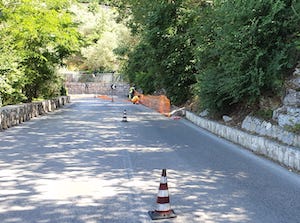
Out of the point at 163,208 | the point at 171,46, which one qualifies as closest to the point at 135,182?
the point at 163,208

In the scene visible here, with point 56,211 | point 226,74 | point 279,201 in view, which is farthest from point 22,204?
point 226,74

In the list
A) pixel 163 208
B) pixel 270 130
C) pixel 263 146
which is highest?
pixel 270 130

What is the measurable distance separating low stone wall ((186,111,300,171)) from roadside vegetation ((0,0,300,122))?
1.28 m

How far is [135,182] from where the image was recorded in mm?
6988

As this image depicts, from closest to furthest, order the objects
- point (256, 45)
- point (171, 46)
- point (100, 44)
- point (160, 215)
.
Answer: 1. point (160, 215)
2. point (256, 45)
3. point (171, 46)
4. point (100, 44)

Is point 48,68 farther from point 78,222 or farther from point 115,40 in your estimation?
point 115,40

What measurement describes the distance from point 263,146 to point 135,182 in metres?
4.40

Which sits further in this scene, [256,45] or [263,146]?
[256,45]

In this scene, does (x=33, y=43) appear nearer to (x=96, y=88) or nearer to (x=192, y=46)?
(x=192, y=46)

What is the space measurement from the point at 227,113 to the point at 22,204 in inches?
439

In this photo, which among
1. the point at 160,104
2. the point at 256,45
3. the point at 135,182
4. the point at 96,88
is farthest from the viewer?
the point at 96,88

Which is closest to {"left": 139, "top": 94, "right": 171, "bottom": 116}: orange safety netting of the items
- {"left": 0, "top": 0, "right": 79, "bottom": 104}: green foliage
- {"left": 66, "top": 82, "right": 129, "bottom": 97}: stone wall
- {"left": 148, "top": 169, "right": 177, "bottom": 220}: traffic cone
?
{"left": 0, "top": 0, "right": 79, "bottom": 104}: green foliage

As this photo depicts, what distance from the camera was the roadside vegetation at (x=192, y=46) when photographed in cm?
1166

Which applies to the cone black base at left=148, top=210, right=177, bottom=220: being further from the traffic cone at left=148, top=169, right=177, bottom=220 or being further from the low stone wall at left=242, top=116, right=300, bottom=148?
the low stone wall at left=242, top=116, right=300, bottom=148
